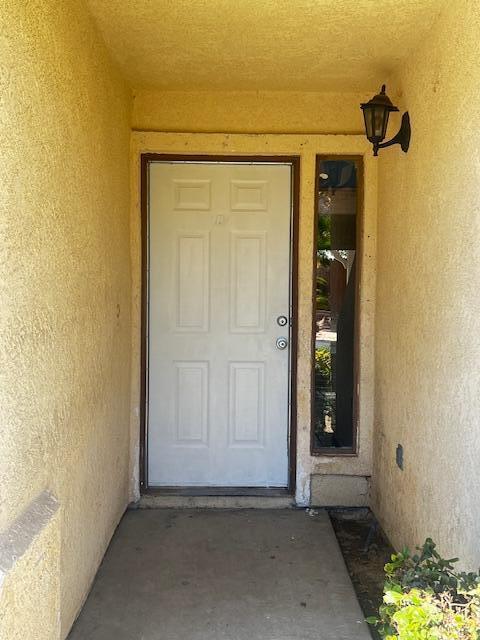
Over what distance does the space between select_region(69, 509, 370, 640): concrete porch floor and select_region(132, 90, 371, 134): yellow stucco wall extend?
231cm

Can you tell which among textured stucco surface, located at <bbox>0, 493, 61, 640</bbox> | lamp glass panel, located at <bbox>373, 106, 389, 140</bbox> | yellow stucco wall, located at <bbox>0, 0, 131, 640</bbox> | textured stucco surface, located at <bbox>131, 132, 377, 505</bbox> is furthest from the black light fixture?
textured stucco surface, located at <bbox>0, 493, 61, 640</bbox>

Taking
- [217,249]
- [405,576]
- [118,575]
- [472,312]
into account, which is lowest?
[118,575]

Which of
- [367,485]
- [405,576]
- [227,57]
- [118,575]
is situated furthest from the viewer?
[367,485]

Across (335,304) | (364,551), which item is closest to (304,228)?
(335,304)

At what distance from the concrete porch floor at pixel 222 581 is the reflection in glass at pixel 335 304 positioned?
1.95ft

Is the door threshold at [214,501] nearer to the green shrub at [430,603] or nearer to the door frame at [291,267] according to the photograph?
the door frame at [291,267]

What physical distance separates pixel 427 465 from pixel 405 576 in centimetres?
109

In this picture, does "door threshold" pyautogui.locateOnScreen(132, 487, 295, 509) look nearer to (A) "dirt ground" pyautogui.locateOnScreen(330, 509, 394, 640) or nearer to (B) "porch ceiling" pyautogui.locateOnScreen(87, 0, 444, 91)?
(A) "dirt ground" pyautogui.locateOnScreen(330, 509, 394, 640)

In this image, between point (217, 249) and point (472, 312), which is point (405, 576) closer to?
point (472, 312)

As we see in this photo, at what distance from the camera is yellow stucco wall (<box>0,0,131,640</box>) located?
1784 millimetres

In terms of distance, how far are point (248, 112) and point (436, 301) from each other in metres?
1.82

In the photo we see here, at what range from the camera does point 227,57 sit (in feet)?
10.3

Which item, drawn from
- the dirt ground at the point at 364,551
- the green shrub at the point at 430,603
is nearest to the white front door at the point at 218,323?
the dirt ground at the point at 364,551

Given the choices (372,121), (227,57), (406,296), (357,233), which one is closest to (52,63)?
(227,57)
